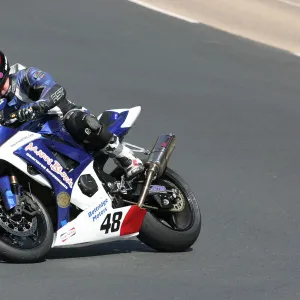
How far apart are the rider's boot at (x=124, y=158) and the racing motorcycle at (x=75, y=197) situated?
0.27 feet

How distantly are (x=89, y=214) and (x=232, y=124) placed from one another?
4924mm

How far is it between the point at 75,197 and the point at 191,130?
4411 mm

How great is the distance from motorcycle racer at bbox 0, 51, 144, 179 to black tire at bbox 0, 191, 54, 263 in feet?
1.86

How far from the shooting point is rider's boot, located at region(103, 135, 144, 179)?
6.64 metres

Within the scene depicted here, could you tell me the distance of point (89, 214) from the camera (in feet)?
21.0

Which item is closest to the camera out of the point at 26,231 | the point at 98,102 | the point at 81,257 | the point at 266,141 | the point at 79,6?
the point at 26,231

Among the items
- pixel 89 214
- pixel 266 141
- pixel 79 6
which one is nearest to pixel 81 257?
pixel 89 214

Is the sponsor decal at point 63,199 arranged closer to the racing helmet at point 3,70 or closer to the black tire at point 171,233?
the black tire at point 171,233

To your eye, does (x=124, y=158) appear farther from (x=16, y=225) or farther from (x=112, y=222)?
(x=16, y=225)

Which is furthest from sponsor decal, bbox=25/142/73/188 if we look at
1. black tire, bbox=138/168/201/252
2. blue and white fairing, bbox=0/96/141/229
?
black tire, bbox=138/168/201/252

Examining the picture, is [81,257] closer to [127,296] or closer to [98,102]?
[127,296]

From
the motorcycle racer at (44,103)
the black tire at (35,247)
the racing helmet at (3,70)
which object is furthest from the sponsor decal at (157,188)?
the racing helmet at (3,70)

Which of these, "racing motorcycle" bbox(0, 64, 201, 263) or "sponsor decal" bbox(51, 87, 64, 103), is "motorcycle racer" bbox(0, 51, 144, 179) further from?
"racing motorcycle" bbox(0, 64, 201, 263)

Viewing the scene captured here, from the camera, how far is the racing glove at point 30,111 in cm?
606
